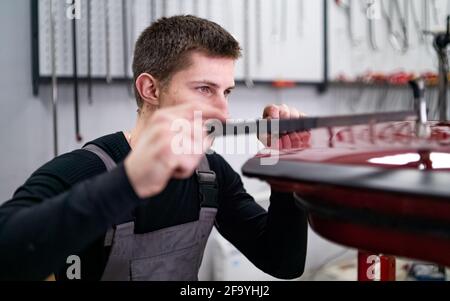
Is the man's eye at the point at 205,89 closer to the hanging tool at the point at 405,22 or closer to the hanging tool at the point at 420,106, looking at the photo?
the hanging tool at the point at 420,106

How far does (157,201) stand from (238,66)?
103 cm

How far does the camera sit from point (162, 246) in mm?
767

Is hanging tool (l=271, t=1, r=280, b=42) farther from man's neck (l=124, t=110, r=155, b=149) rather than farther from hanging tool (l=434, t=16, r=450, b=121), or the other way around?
man's neck (l=124, t=110, r=155, b=149)

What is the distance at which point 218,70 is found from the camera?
839 mm

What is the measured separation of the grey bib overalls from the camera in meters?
0.70

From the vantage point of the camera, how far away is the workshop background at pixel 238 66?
4.12 ft

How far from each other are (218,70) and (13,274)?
21.3 inches

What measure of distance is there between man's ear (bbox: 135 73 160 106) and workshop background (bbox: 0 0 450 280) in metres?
0.20

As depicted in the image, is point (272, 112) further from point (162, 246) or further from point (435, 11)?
point (435, 11)

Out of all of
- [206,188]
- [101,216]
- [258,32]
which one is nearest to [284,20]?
[258,32]

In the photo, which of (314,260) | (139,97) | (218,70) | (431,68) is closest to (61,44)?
(139,97)

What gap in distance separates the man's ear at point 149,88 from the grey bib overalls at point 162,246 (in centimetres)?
18

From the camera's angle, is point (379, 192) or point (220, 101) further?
point (220, 101)
